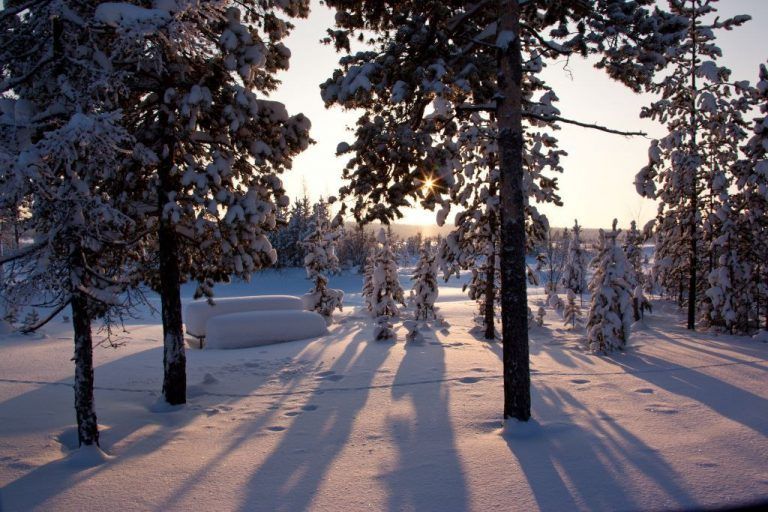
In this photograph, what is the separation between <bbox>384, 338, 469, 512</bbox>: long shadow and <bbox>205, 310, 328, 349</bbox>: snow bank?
27.6 feet

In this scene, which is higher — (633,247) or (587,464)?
(633,247)

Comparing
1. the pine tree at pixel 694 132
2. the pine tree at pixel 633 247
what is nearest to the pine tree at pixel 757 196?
the pine tree at pixel 694 132

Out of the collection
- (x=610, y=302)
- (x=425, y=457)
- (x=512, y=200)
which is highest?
(x=512, y=200)

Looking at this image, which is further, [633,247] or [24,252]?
Result: [633,247]

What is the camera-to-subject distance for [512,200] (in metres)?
6.49

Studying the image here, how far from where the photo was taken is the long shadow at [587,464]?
441 centimetres

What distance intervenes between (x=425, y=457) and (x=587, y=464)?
6.03 ft

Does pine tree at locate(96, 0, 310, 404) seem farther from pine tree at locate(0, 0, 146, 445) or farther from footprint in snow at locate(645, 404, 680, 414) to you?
footprint in snow at locate(645, 404, 680, 414)

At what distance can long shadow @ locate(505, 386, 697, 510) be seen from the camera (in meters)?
4.41

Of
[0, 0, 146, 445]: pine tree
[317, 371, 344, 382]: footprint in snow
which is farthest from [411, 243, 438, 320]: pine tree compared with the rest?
[0, 0, 146, 445]: pine tree

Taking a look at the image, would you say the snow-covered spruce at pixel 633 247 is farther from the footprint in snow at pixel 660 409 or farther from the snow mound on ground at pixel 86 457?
the snow mound on ground at pixel 86 457

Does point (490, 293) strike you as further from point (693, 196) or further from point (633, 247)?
point (633, 247)

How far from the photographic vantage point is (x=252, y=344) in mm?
16672

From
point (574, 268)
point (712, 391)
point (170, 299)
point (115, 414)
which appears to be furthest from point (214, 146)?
point (574, 268)
